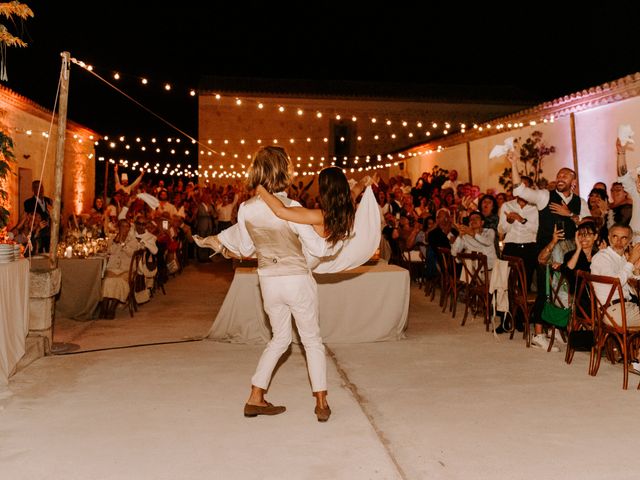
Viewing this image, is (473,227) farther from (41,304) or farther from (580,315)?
(41,304)

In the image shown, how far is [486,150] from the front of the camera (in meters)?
14.4

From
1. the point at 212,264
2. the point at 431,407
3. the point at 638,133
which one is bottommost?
the point at 431,407

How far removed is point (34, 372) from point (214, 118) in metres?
19.6

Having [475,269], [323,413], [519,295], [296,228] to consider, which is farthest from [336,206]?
[475,269]

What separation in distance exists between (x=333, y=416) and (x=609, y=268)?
262 centimetres

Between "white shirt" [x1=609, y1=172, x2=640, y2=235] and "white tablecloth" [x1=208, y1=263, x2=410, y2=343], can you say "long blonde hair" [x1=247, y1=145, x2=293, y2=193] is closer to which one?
"white tablecloth" [x1=208, y1=263, x2=410, y2=343]

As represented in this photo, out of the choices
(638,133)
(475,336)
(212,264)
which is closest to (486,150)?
(638,133)

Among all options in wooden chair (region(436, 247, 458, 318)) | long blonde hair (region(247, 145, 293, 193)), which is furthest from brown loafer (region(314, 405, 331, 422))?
wooden chair (region(436, 247, 458, 318))

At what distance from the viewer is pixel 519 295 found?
22.1ft

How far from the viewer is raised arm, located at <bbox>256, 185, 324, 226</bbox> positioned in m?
4.11

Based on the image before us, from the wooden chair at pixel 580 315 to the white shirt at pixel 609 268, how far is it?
0.10 metres

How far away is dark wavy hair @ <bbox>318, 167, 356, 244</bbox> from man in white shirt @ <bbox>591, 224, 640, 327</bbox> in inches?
87.3

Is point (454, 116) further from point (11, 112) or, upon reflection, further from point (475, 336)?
point (475, 336)

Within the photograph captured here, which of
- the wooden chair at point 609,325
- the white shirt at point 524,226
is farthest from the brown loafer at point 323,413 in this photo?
the white shirt at point 524,226
